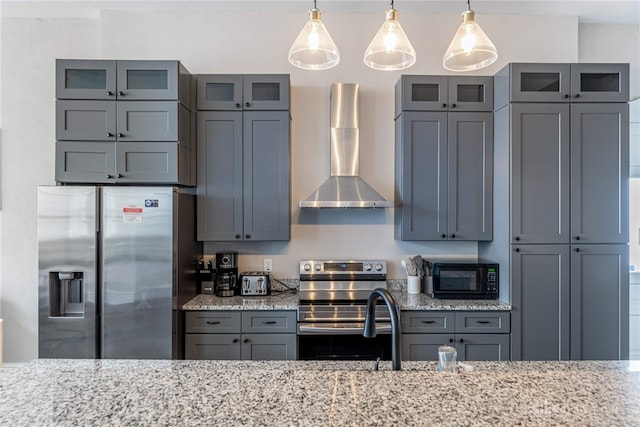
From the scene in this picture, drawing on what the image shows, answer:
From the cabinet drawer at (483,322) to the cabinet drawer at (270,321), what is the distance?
1.26m

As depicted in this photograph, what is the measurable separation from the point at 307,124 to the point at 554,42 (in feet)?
7.83

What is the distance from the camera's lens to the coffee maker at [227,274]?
3154mm

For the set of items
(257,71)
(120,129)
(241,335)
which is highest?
(257,71)

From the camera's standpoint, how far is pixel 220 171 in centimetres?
316

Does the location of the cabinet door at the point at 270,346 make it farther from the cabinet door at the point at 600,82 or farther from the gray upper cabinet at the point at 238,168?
the cabinet door at the point at 600,82

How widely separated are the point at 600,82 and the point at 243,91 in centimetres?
284

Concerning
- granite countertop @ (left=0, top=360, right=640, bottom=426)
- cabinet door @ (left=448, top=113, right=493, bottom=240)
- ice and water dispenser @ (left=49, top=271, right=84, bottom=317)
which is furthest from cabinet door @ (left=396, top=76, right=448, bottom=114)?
ice and water dispenser @ (left=49, top=271, right=84, bottom=317)

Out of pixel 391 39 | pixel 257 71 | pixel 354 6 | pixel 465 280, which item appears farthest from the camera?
pixel 257 71

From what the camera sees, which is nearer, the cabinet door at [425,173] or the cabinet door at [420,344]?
the cabinet door at [420,344]

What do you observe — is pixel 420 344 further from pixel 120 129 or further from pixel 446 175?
pixel 120 129

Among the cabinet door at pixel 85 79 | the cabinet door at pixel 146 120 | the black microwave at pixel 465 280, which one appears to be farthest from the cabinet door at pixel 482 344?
the cabinet door at pixel 85 79

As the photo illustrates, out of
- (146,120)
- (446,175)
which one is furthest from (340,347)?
(146,120)

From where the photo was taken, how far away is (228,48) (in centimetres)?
346

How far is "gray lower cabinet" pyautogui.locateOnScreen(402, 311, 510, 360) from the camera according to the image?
2.83 m
